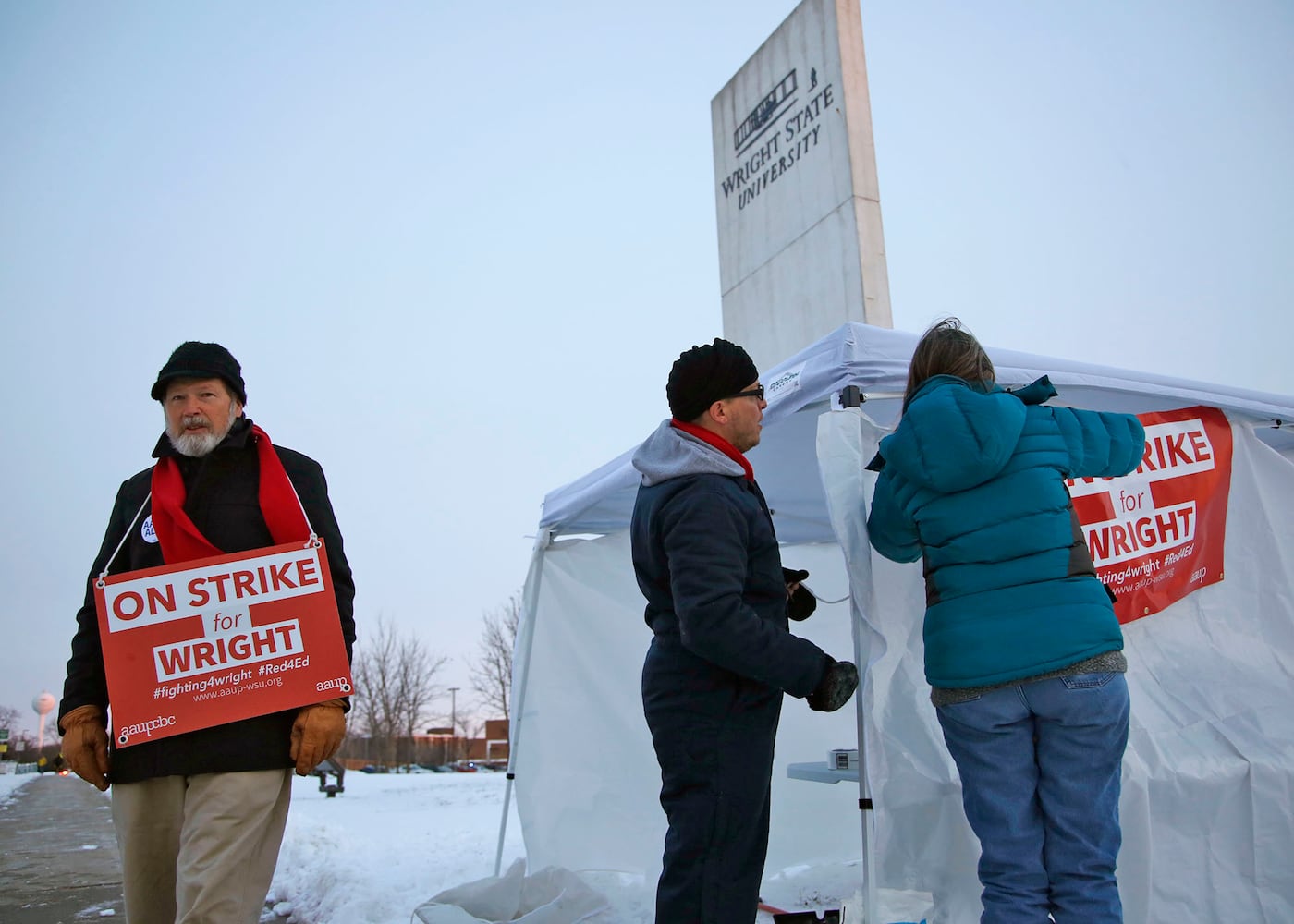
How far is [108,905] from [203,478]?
126 inches

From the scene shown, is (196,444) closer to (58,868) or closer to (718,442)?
(718,442)

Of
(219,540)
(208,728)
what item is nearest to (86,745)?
(208,728)

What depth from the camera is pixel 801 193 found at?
9.06 metres

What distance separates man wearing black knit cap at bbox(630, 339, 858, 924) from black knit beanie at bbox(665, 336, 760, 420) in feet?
0.05

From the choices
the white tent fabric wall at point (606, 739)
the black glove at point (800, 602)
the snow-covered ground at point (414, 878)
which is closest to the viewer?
the black glove at point (800, 602)

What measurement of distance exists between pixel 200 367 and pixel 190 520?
1.29ft

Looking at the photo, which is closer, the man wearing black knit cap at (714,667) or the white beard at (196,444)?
the man wearing black knit cap at (714,667)

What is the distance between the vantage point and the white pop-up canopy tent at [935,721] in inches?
101

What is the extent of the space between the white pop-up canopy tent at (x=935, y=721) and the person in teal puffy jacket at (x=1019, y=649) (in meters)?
0.45

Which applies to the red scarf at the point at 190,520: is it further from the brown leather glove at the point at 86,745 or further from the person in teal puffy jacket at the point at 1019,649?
the person in teal puffy jacket at the point at 1019,649

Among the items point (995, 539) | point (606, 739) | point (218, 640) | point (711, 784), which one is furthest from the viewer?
point (606, 739)

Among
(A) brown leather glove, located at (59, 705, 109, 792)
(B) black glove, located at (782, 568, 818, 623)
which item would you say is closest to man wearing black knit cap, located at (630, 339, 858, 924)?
(B) black glove, located at (782, 568, 818, 623)

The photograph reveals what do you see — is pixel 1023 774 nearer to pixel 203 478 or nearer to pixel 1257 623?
pixel 1257 623

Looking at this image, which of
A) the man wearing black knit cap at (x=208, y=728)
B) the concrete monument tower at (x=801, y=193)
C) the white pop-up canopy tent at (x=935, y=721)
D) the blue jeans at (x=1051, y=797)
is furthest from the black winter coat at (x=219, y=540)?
the concrete monument tower at (x=801, y=193)
